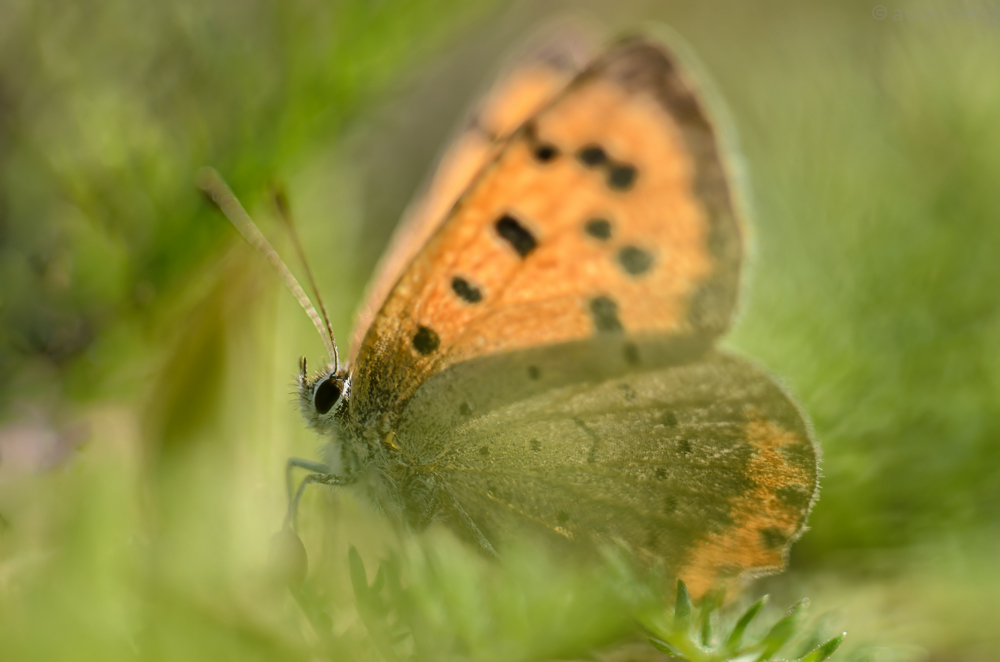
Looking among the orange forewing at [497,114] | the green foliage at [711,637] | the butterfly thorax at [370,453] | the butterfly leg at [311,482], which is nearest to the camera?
the green foliage at [711,637]

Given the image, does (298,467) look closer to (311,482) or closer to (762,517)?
(311,482)

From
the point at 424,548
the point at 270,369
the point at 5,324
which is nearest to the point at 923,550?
the point at 424,548

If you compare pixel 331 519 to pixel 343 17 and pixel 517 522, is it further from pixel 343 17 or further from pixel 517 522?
pixel 343 17

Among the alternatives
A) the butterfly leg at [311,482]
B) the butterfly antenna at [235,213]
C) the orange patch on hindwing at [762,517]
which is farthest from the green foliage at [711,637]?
the butterfly antenna at [235,213]

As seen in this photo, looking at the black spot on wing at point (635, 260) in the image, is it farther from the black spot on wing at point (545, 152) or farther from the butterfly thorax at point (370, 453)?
the butterfly thorax at point (370, 453)

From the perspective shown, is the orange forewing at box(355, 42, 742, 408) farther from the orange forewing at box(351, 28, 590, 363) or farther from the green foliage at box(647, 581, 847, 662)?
the green foliage at box(647, 581, 847, 662)

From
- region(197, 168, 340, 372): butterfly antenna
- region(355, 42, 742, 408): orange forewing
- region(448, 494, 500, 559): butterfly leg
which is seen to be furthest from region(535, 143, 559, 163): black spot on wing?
region(448, 494, 500, 559): butterfly leg
